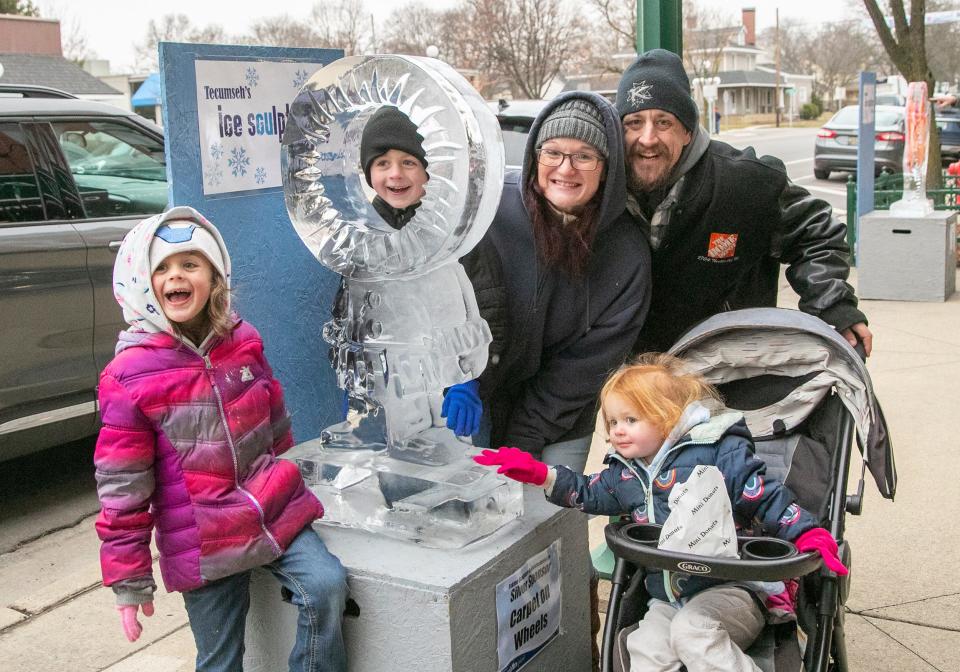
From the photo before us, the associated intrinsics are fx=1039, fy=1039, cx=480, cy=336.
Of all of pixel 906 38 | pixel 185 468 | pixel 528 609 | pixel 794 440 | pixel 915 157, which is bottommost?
pixel 528 609

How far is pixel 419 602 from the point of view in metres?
2.51

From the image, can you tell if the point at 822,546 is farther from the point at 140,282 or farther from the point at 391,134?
the point at 140,282

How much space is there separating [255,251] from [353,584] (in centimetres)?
114

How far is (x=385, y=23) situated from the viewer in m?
45.5

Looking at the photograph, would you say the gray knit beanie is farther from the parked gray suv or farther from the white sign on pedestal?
the parked gray suv

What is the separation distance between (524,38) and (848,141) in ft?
58.5

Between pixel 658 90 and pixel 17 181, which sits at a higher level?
pixel 658 90

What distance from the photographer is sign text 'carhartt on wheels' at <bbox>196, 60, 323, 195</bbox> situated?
3047mm

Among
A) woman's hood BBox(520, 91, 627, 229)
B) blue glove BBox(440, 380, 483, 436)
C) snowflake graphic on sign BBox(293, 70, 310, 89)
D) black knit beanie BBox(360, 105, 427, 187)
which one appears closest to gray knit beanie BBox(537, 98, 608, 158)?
woman's hood BBox(520, 91, 627, 229)

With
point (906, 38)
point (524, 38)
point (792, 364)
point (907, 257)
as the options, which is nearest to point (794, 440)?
point (792, 364)

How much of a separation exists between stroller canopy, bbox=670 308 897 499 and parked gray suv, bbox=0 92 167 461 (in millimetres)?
3211

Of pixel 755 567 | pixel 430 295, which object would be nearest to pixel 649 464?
pixel 755 567

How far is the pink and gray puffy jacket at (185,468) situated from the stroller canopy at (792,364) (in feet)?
4.11

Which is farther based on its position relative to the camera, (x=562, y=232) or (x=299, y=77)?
(x=299, y=77)
